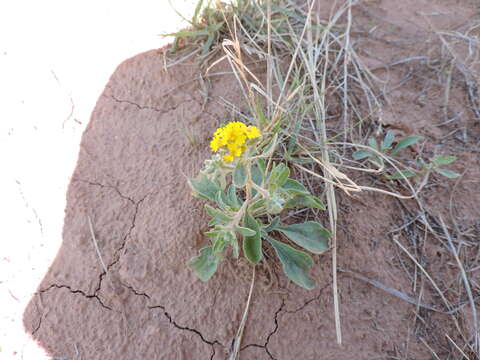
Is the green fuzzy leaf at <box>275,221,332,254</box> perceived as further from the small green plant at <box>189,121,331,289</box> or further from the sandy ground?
the sandy ground

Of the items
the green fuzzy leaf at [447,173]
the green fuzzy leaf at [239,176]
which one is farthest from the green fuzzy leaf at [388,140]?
the green fuzzy leaf at [239,176]

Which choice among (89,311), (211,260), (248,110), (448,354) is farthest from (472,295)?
(89,311)

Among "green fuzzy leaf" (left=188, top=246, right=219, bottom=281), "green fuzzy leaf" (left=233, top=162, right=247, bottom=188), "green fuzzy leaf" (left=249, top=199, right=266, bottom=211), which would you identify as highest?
"green fuzzy leaf" (left=233, top=162, right=247, bottom=188)

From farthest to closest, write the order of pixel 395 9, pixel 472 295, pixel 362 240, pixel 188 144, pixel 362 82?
pixel 395 9
pixel 362 82
pixel 188 144
pixel 362 240
pixel 472 295

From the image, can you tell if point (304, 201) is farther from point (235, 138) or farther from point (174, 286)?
point (174, 286)


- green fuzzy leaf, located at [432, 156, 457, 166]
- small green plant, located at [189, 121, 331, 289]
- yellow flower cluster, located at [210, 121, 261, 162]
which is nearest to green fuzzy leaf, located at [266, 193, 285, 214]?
small green plant, located at [189, 121, 331, 289]

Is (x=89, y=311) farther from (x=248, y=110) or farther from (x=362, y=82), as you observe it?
(x=362, y=82)
